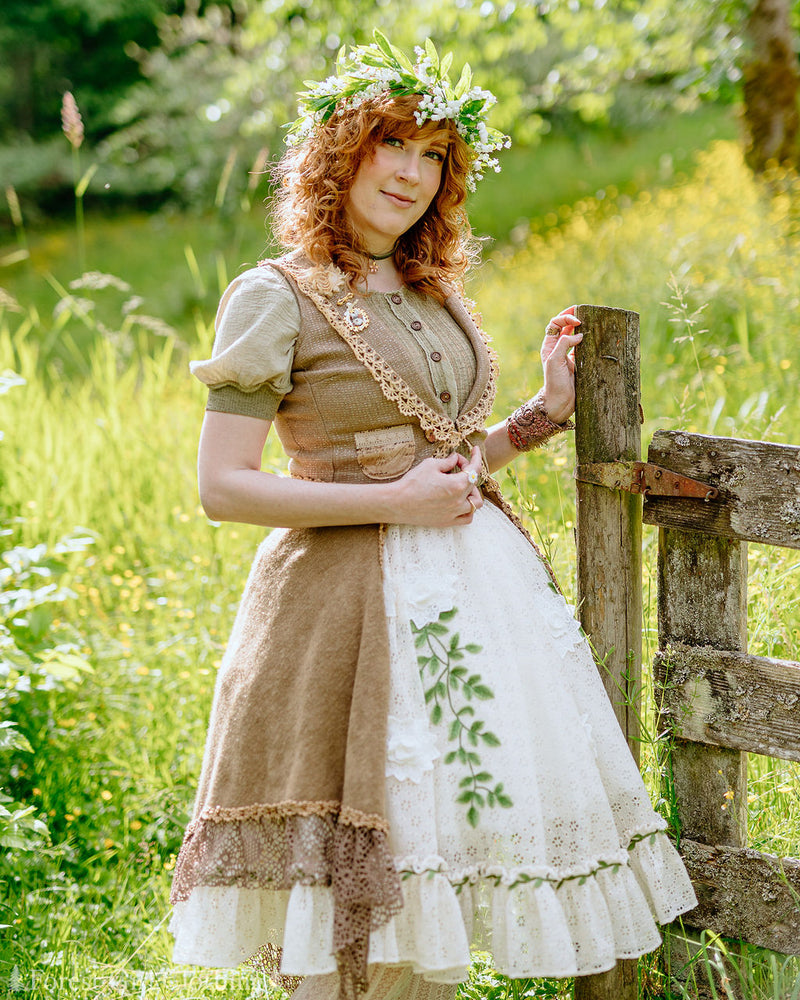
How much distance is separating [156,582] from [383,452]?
7.09ft

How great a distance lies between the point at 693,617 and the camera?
77.2 inches

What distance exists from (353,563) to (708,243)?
4.62 metres

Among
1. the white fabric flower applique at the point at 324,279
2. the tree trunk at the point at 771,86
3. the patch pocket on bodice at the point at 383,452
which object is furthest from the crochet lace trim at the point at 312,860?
the tree trunk at the point at 771,86

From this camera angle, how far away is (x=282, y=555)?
1891mm

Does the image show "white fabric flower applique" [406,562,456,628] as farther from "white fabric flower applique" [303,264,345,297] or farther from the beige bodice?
"white fabric flower applique" [303,264,345,297]

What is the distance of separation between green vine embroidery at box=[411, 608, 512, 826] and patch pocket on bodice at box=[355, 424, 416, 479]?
292mm

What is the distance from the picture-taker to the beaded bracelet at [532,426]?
212cm

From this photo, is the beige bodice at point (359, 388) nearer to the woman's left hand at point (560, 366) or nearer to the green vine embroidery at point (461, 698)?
the woman's left hand at point (560, 366)

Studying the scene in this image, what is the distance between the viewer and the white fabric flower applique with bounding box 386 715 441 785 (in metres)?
1.65

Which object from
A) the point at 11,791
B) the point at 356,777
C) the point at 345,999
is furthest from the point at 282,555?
the point at 11,791

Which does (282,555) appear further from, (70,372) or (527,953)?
(70,372)

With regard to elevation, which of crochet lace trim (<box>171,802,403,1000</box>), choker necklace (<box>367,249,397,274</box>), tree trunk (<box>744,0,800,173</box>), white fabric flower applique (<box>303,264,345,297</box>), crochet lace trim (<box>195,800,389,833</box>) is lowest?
crochet lace trim (<box>171,802,403,1000</box>)

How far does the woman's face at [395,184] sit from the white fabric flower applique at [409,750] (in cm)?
95

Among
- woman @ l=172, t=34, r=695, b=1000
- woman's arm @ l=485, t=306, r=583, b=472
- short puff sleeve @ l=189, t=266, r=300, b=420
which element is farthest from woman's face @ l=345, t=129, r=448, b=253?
woman's arm @ l=485, t=306, r=583, b=472
